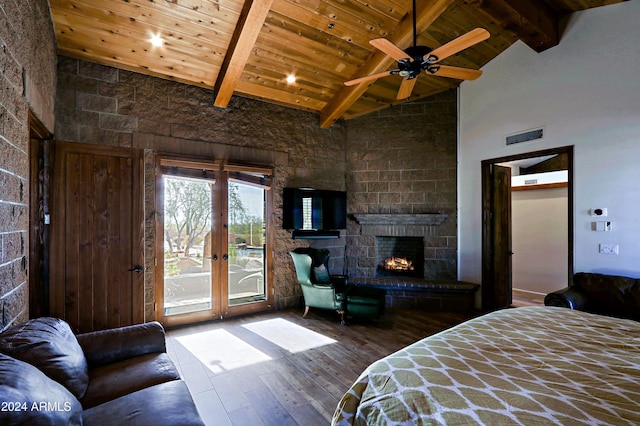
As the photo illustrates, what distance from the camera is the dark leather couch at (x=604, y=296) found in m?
3.05

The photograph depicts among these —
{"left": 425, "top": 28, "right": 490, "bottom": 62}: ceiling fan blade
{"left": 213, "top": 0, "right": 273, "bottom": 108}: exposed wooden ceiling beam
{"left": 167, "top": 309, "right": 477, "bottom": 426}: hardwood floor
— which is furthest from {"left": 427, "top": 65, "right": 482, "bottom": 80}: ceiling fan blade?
{"left": 167, "top": 309, "right": 477, "bottom": 426}: hardwood floor

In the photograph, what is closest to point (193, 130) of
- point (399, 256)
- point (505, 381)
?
point (399, 256)

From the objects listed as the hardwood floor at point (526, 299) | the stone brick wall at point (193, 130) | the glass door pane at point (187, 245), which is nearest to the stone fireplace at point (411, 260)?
the stone brick wall at point (193, 130)

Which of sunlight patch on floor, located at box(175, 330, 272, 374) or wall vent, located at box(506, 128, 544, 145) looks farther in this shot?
wall vent, located at box(506, 128, 544, 145)

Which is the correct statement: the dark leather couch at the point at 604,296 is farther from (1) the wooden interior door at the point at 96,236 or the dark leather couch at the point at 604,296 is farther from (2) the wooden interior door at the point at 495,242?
(1) the wooden interior door at the point at 96,236

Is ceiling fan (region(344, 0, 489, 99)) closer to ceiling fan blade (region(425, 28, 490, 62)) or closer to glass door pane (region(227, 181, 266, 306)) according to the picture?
ceiling fan blade (region(425, 28, 490, 62))

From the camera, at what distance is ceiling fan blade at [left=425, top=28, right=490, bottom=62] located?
2316 millimetres

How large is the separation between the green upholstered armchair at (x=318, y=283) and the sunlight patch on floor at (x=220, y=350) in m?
1.22

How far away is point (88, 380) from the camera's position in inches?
66.5

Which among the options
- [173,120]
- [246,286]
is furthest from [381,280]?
[173,120]

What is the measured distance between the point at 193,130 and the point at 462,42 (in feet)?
11.0

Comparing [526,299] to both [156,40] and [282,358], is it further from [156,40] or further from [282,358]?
[156,40]

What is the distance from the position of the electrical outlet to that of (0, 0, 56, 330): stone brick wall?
550 centimetres

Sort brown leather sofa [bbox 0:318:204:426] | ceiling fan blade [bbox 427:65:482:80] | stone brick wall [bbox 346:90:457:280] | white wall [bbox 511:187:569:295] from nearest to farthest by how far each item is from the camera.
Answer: brown leather sofa [bbox 0:318:204:426]
ceiling fan blade [bbox 427:65:482:80]
stone brick wall [bbox 346:90:457:280]
white wall [bbox 511:187:569:295]
